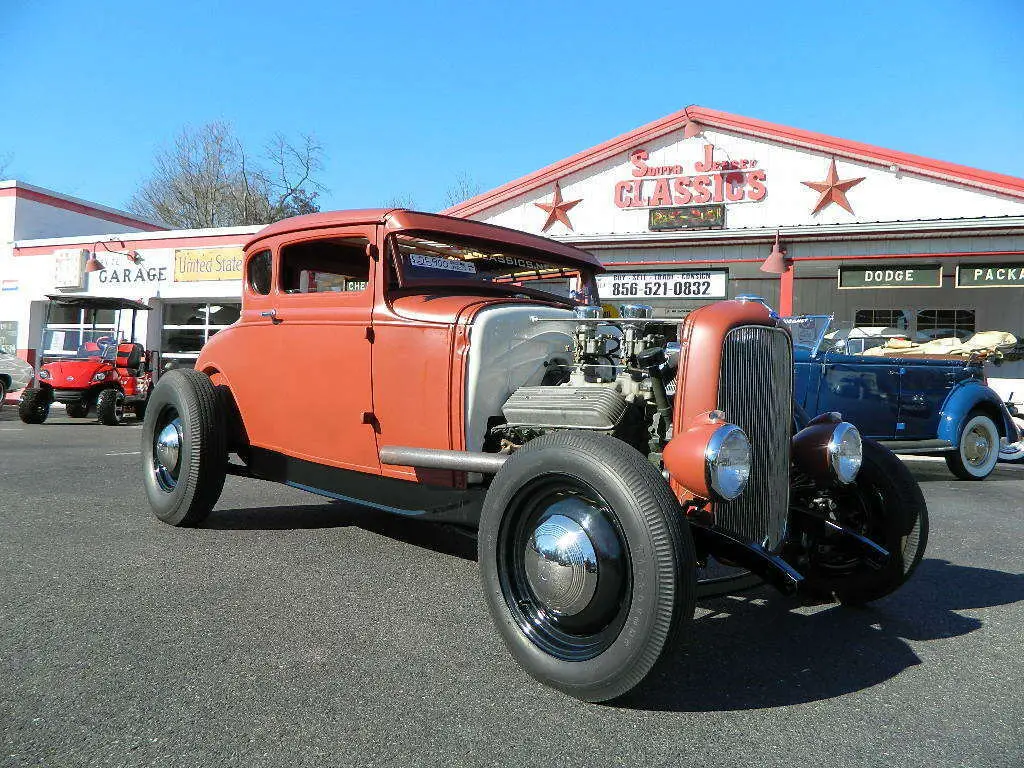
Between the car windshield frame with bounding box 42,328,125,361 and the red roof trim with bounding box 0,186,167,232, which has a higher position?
the red roof trim with bounding box 0,186,167,232

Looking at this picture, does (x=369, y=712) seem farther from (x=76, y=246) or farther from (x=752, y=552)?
(x=76, y=246)

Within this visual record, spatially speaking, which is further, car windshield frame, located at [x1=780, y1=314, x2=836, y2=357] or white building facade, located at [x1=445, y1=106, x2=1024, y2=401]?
white building facade, located at [x1=445, y1=106, x2=1024, y2=401]

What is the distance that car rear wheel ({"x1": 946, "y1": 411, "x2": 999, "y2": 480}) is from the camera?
7902 mm

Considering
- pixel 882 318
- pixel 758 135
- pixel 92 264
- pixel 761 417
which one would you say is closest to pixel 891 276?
pixel 882 318

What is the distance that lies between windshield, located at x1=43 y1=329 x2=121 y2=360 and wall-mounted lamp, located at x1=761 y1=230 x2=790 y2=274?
463 inches

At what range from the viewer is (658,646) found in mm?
2221

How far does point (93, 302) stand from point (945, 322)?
15.7m

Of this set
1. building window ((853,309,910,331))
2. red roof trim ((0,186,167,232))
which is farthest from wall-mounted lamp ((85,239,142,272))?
building window ((853,309,910,331))

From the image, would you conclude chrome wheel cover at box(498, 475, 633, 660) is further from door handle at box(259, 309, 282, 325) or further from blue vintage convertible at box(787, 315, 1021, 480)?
blue vintage convertible at box(787, 315, 1021, 480)

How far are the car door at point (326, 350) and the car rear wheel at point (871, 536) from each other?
2118 millimetres

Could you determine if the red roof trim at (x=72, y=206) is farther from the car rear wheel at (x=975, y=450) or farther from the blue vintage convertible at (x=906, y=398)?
the car rear wheel at (x=975, y=450)

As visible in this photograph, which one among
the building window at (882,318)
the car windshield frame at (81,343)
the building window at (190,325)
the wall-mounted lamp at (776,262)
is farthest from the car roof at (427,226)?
the building window at (190,325)

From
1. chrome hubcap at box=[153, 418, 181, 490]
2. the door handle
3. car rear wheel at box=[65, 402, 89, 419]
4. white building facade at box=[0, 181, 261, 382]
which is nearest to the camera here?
the door handle

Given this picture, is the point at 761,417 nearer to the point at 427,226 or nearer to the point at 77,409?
the point at 427,226
